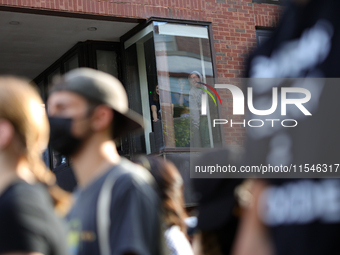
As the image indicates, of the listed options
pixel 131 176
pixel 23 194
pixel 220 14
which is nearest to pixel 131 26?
pixel 220 14

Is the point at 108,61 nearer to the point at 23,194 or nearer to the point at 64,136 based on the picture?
the point at 64,136

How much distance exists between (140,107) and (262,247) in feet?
28.0

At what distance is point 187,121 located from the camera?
369 inches

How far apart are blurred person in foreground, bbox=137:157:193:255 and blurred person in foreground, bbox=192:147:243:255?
4.82 feet

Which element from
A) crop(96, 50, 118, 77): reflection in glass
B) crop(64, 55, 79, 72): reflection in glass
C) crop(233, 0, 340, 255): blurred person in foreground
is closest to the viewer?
crop(233, 0, 340, 255): blurred person in foreground

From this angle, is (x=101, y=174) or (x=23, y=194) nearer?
(x=23, y=194)

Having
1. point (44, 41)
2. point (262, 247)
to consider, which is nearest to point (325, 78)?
point (262, 247)

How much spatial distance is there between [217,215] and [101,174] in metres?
0.59

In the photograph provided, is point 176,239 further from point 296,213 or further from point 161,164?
point 296,213

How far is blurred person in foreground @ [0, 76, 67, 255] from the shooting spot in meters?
1.78

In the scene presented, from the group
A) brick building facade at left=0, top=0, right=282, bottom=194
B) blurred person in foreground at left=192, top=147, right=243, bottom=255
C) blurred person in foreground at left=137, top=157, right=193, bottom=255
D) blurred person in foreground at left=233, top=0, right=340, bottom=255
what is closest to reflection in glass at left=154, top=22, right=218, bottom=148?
brick building facade at left=0, top=0, right=282, bottom=194

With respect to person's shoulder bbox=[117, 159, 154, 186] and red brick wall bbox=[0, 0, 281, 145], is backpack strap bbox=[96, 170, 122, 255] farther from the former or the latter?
red brick wall bbox=[0, 0, 281, 145]

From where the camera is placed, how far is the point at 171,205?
3.26 metres

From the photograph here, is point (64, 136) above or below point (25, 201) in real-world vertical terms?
above
